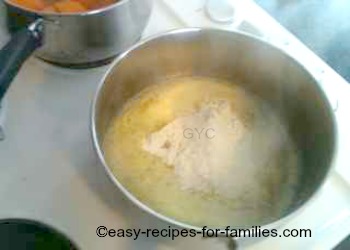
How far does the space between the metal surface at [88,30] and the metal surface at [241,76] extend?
0.09ft

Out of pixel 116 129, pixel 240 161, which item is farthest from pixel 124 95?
pixel 240 161

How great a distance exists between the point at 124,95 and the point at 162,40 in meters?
0.08

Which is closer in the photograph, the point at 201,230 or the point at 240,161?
the point at 201,230

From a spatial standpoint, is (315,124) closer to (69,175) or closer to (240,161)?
(240,161)

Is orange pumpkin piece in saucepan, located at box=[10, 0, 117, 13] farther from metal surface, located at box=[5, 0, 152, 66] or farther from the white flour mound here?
the white flour mound

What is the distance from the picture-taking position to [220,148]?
577 millimetres

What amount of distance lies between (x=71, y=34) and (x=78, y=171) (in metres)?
0.14

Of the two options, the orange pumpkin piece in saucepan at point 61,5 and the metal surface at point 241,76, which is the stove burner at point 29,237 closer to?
the metal surface at point 241,76

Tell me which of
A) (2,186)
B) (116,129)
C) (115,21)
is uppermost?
(115,21)

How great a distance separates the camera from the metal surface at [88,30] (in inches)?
20.3

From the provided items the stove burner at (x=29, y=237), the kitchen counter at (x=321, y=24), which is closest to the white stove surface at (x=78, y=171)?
the stove burner at (x=29, y=237)

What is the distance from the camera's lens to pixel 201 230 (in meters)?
0.44

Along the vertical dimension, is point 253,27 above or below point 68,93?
above

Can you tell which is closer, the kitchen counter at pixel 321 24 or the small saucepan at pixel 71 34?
the small saucepan at pixel 71 34
